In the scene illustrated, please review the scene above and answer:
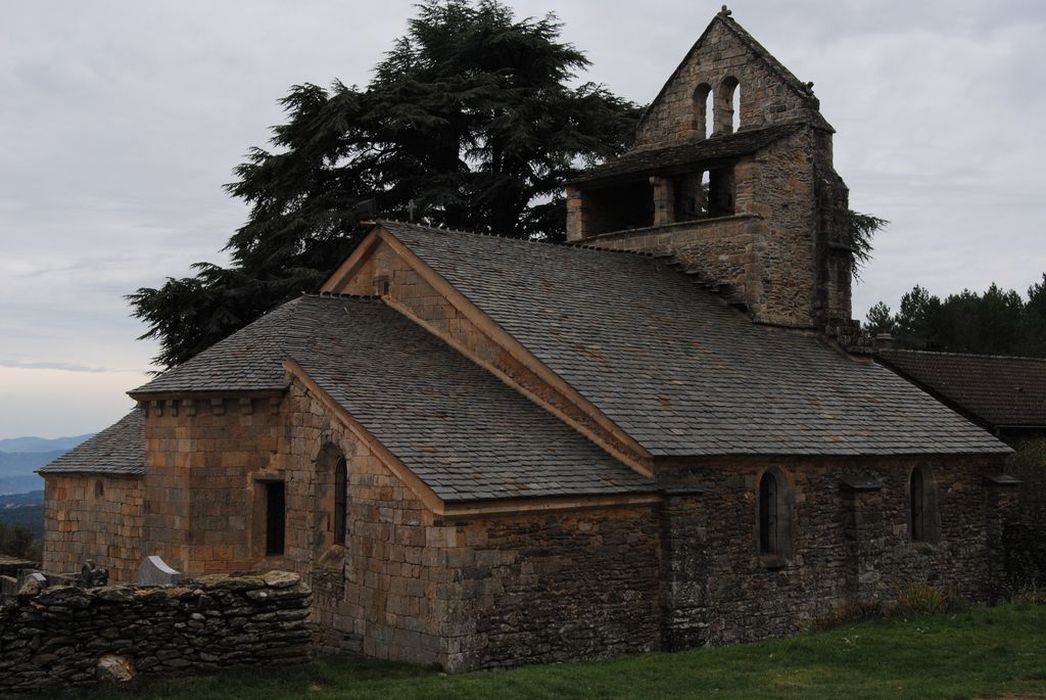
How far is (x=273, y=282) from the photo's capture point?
29125 millimetres

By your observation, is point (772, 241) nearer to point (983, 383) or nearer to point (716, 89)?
point (716, 89)

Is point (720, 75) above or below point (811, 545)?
above

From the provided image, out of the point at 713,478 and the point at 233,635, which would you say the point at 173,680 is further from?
the point at 713,478

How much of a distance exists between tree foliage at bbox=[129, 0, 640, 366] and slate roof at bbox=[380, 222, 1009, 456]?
9.43 meters

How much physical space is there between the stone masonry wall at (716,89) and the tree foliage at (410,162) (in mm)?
6155

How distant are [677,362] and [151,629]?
10028mm

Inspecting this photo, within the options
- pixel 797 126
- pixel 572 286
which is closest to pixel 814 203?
pixel 797 126

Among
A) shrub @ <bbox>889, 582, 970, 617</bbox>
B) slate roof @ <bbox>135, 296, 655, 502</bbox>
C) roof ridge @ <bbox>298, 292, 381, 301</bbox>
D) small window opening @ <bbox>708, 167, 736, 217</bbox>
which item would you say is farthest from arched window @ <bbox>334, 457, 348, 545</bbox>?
small window opening @ <bbox>708, 167, 736, 217</bbox>

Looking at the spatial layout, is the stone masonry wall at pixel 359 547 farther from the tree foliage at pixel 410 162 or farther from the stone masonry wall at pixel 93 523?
the tree foliage at pixel 410 162

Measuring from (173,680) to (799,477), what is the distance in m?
10.5

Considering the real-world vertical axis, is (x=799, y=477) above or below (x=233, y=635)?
above

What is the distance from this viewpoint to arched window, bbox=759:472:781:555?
18.3m

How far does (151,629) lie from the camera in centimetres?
1205

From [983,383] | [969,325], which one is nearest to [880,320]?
[969,325]
